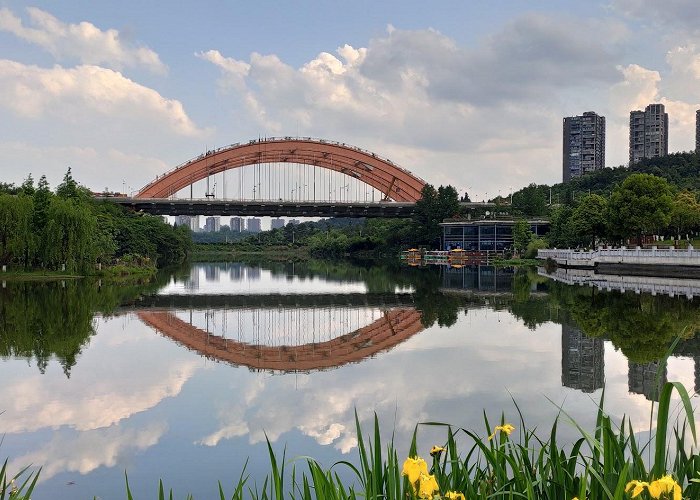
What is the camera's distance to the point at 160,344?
1483 cm

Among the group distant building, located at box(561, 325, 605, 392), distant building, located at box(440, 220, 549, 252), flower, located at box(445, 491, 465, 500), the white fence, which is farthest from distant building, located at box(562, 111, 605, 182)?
flower, located at box(445, 491, 465, 500)

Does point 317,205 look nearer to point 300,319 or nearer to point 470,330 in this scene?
point 300,319

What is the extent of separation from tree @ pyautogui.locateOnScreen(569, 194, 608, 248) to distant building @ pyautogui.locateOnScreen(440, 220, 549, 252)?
25.7 meters

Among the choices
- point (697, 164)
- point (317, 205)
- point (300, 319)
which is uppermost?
point (697, 164)

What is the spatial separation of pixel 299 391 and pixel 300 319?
37.1 feet

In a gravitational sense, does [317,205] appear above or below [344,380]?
above

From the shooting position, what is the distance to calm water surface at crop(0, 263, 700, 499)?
22.4 feet

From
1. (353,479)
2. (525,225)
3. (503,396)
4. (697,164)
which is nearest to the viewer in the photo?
(353,479)

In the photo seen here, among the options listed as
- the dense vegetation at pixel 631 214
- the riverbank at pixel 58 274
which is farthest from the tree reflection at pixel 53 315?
the dense vegetation at pixel 631 214

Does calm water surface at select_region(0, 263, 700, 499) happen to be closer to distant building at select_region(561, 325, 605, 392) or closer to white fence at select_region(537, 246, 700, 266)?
distant building at select_region(561, 325, 605, 392)

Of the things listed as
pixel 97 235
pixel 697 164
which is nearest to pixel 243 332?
pixel 97 235

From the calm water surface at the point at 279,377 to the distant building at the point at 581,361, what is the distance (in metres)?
0.04

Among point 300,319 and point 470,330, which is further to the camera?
point 300,319

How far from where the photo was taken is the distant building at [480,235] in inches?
3162
